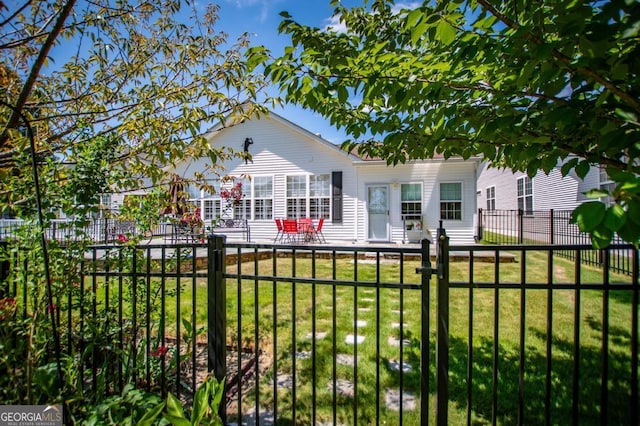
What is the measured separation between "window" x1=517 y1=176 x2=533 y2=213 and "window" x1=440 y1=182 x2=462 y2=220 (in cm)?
496

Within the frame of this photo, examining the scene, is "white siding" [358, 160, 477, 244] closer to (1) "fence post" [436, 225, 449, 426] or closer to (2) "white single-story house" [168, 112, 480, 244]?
(2) "white single-story house" [168, 112, 480, 244]

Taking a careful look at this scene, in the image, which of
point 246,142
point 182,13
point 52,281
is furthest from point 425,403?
point 246,142

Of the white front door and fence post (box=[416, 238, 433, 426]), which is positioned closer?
fence post (box=[416, 238, 433, 426])

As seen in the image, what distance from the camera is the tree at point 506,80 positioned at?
1160mm

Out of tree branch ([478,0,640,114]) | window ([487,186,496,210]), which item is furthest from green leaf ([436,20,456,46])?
window ([487,186,496,210])

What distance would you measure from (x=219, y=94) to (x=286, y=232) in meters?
8.84

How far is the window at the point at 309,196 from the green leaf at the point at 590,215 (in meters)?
10.9

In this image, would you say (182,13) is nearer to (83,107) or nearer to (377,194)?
(83,107)

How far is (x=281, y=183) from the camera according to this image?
Answer: 12273mm

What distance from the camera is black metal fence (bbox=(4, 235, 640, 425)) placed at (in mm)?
1807

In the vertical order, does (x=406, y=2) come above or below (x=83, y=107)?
above

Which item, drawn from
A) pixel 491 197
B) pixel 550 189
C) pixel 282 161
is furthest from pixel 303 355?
pixel 491 197

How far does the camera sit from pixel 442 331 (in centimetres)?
179

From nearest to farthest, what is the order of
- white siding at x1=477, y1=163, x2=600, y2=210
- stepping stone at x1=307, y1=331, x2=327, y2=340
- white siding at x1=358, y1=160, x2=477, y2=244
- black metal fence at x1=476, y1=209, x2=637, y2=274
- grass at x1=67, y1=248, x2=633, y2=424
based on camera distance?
grass at x1=67, y1=248, x2=633, y2=424, stepping stone at x1=307, y1=331, x2=327, y2=340, black metal fence at x1=476, y1=209, x2=637, y2=274, white siding at x1=477, y1=163, x2=600, y2=210, white siding at x1=358, y1=160, x2=477, y2=244
